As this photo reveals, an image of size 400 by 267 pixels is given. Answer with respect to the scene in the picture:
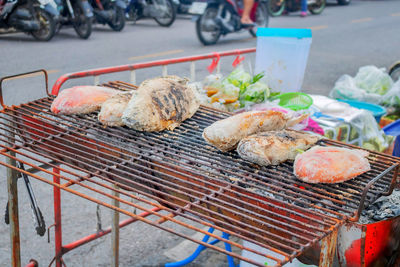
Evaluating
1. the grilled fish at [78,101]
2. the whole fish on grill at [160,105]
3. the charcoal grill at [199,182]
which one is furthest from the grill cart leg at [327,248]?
the grilled fish at [78,101]

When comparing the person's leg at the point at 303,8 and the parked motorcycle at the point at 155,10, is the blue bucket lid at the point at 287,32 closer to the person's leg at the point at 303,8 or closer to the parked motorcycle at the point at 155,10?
the parked motorcycle at the point at 155,10

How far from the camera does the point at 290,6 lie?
602 inches

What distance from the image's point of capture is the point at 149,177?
1.66 m

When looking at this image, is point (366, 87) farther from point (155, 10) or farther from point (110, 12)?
point (155, 10)

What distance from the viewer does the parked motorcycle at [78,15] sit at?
9.19 metres

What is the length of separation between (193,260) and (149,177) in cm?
151

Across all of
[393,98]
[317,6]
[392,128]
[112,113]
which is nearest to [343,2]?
[317,6]

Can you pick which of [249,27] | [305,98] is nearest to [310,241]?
[305,98]

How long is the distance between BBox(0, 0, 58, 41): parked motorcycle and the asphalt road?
37 centimetres

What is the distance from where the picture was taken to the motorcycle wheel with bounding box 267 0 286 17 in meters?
14.9

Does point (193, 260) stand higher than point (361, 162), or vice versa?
point (361, 162)

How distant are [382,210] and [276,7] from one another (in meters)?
14.5

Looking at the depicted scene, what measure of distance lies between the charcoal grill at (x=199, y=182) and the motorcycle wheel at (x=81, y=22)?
7720 millimetres

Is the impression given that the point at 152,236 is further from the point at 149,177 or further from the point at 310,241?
the point at 310,241
